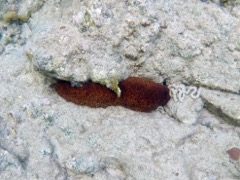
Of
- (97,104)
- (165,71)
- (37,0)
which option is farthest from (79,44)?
(37,0)

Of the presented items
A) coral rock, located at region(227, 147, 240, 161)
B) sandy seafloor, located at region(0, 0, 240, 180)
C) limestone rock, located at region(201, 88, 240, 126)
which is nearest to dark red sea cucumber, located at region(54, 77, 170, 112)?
sandy seafloor, located at region(0, 0, 240, 180)

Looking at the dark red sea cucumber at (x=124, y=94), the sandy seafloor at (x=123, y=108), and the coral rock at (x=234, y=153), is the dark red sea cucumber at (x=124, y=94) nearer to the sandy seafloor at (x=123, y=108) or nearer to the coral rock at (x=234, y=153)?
the sandy seafloor at (x=123, y=108)

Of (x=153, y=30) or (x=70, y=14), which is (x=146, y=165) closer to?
(x=153, y=30)

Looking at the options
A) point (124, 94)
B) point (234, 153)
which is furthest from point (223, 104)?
point (124, 94)

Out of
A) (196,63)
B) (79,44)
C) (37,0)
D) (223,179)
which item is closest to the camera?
(223,179)

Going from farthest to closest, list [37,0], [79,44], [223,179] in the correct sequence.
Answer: [37,0], [79,44], [223,179]

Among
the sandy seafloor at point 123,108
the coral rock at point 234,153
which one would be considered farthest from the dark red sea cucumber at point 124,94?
the coral rock at point 234,153
